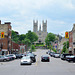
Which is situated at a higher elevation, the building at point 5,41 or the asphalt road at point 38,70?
the building at point 5,41

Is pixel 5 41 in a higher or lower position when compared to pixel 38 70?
higher

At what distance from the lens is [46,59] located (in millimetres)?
41531

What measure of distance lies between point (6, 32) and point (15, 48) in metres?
18.3

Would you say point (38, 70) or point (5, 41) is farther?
point (5, 41)

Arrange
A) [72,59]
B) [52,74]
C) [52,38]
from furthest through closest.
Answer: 1. [52,38]
2. [72,59]
3. [52,74]

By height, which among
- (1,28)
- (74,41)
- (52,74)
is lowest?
(52,74)

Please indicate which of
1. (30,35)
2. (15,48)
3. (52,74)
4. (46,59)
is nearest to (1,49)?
(15,48)

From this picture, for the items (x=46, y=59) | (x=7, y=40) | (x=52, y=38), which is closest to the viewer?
(x=46, y=59)

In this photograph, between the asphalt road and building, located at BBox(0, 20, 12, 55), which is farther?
building, located at BBox(0, 20, 12, 55)

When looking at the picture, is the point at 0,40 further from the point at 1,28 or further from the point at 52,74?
the point at 52,74

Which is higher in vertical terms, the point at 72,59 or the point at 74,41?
the point at 74,41

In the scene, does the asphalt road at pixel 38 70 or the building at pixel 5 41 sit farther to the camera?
the building at pixel 5 41

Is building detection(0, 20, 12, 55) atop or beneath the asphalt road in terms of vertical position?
atop

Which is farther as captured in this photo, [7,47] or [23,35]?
[23,35]
